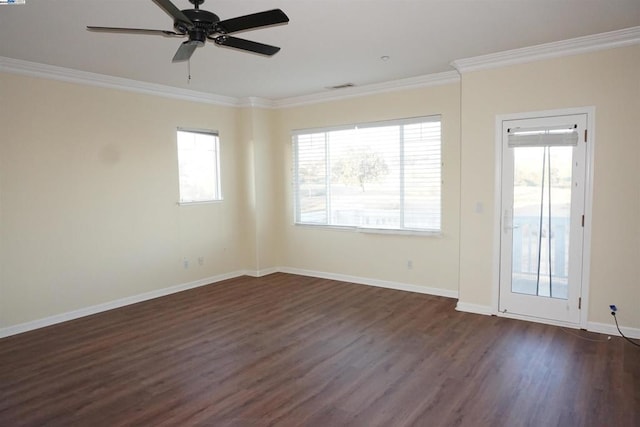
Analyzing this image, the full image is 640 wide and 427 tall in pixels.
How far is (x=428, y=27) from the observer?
352 centimetres

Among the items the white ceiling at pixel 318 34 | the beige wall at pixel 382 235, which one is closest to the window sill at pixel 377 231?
the beige wall at pixel 382 235

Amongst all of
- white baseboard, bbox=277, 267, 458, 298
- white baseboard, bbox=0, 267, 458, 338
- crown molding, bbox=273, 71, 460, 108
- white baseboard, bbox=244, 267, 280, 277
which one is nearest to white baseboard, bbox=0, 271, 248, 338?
white baseboard, bbox=0, 267, 458, 338

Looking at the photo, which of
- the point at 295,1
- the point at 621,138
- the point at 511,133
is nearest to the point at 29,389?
the point at 295,1

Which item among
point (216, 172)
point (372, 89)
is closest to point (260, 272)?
point (216, 172)

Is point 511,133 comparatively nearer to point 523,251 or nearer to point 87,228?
point 523,251

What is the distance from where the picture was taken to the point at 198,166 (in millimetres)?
6098

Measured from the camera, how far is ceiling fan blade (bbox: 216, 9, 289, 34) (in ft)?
7.95

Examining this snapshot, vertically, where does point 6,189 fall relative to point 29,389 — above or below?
above

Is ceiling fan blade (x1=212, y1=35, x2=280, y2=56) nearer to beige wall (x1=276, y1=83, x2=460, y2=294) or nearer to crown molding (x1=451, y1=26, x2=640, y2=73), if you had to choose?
crown molding (x1=451, y1=26, x2=640, y2=73)

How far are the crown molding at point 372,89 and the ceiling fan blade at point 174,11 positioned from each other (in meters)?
3.45

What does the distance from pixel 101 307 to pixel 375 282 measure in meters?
3.53

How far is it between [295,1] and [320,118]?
3392mm

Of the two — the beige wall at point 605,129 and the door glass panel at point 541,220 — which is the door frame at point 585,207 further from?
the door glass panel at point 541,220

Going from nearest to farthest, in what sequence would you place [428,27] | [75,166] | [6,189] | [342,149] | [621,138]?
[428,27] → [621,138] → [6,189] → [75,166] → [342,149]
